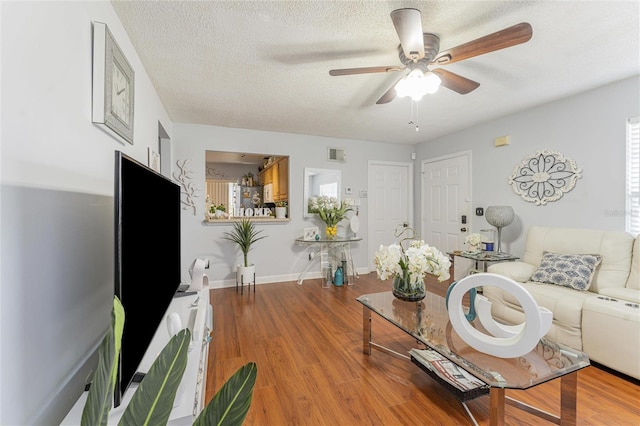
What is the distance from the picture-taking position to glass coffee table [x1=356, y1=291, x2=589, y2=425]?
118 centimetres

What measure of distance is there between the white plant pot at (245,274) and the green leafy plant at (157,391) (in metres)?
3.21

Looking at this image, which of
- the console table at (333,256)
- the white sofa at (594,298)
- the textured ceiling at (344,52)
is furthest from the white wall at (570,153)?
the console table at (333,256)

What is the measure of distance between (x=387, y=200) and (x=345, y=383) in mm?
3672

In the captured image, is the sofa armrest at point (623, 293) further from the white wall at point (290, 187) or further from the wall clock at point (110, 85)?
the wall clock at point (110, 85)

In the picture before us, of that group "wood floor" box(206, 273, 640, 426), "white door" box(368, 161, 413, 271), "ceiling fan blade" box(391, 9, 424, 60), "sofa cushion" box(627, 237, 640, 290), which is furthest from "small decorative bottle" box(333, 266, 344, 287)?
"ceiling fan blade" box(391, 9, 424, 60)

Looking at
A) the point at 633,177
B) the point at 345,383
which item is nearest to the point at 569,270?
the point at 633,177

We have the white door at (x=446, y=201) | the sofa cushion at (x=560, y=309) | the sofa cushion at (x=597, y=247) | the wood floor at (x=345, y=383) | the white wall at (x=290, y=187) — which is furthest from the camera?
the white door at (x=446, y=201)

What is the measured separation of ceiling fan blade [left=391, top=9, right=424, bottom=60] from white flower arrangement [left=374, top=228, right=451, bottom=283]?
4.04 feet

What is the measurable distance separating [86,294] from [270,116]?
2809mm

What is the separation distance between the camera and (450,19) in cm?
170

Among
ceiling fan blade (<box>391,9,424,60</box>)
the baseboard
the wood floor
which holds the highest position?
ceiling fan blade (<box>391,9,424,60</box>)

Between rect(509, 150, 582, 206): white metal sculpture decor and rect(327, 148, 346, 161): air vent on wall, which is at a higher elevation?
rect(327, 148, 346, 161): air vent on wall

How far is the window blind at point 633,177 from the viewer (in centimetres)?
250

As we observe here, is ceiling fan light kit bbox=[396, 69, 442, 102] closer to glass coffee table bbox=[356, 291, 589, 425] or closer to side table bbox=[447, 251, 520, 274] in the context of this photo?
glass coffee table bbox=[356, 291, 589, 425]
